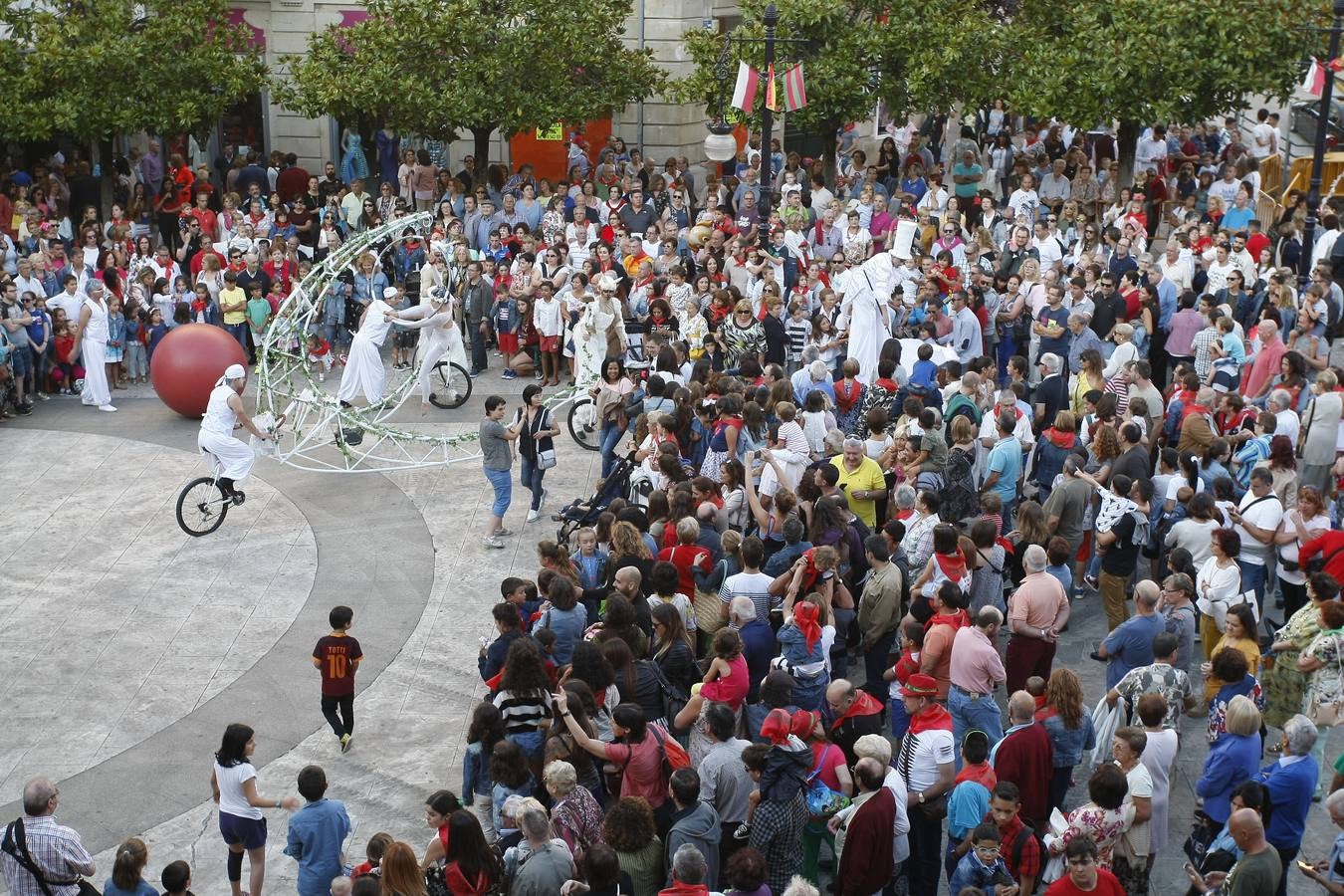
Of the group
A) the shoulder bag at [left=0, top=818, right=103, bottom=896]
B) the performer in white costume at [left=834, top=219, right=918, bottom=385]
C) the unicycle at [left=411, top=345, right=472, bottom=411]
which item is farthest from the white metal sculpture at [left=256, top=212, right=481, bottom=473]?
the shoulder bag at [left=0, top=818, right=103, bottom=896]

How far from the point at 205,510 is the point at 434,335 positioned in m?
3.72

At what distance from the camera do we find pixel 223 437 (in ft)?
52.5

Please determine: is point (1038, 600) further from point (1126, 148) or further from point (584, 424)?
point (1126, 148)

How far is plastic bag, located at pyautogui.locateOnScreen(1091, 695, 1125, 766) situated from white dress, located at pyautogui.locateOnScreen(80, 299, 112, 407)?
14.0m

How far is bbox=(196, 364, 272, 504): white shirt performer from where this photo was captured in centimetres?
1600

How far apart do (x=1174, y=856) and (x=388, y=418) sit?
12.1 metres

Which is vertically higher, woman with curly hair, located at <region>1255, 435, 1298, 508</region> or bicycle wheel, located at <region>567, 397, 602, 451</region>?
woman with curly hair, located at <region>1255, 435, 1298, 508</region>

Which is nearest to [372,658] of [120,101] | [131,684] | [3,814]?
[131,684]

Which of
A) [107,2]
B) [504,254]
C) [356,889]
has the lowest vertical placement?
[356,889]

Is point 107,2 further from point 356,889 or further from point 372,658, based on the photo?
point 356,889

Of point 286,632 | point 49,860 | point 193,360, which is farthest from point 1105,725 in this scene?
point 193,360

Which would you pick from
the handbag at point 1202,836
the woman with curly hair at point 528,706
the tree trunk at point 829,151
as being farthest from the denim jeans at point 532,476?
the tree trunk at point 829,151

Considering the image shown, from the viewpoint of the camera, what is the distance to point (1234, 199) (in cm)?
2391

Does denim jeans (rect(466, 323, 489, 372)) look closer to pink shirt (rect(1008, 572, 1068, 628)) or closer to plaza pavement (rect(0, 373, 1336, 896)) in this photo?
plaza pavement (rect(0, 373, 1336, 896))
